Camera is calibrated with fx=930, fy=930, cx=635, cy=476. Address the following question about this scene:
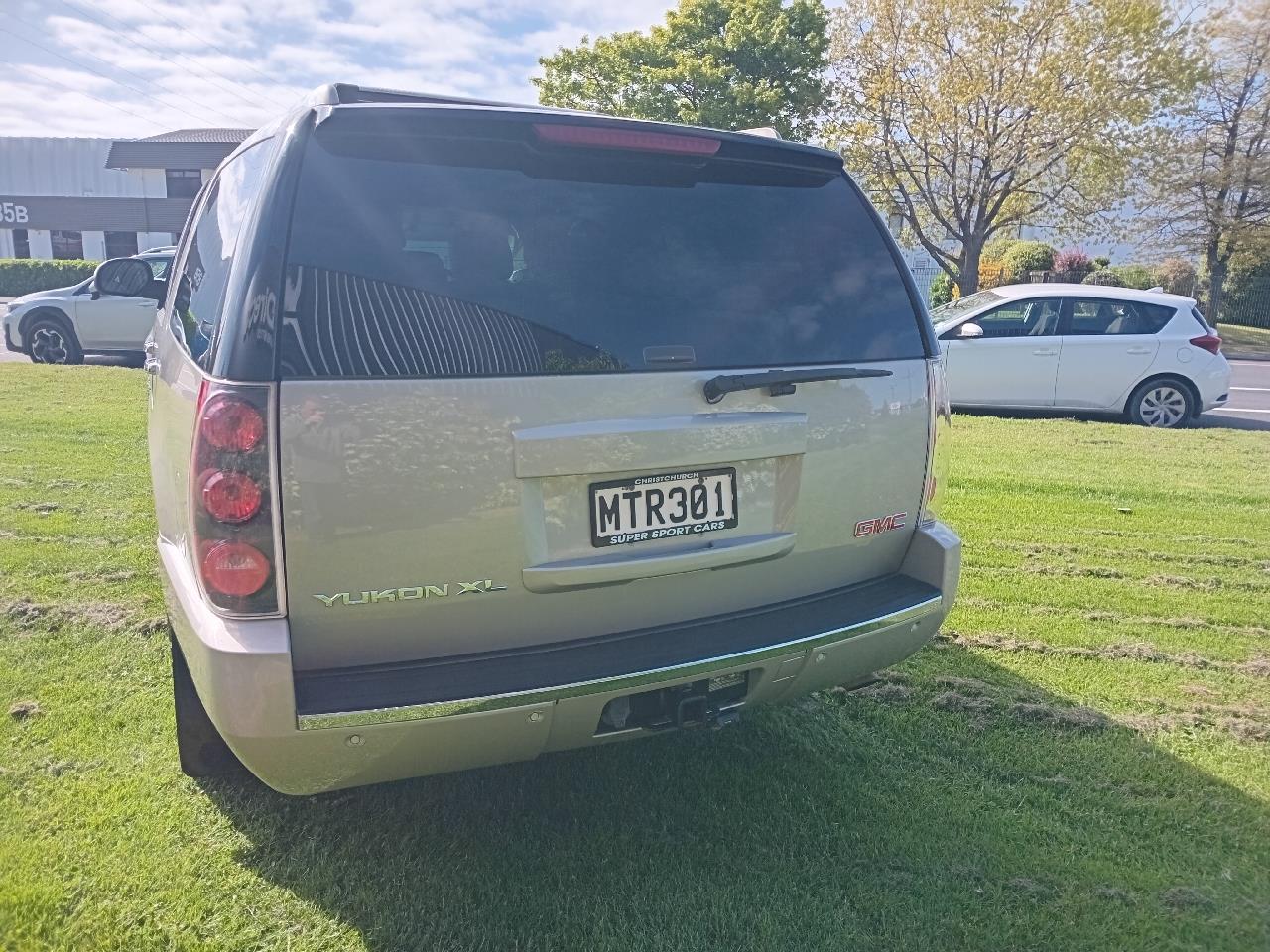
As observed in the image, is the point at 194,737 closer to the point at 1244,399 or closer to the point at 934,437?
the point at 934,437

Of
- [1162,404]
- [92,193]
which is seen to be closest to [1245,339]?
[1162,404]

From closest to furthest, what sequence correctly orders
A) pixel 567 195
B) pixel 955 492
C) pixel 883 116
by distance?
pixel 567 195, pixel 955 492, pixel 883 116

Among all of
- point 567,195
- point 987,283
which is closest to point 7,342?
point 567,195

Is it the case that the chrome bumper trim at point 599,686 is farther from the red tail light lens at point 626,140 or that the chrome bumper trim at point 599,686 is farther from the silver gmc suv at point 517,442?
the red tail light lens at point 626,140

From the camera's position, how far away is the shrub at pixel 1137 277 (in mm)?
30719

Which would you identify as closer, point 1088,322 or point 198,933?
point 198,933

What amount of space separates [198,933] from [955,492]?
561cm

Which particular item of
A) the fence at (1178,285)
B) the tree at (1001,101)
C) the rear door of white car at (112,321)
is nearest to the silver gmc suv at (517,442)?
the rear door of white car at (112,321)

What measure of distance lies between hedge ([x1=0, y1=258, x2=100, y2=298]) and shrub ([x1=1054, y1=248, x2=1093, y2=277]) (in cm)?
3545

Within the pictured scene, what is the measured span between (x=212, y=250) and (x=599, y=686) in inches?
69.0

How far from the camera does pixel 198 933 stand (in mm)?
2359

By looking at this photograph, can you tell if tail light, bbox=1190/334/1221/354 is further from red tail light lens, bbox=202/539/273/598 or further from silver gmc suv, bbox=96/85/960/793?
red tail light lens, bbox=202/539/273/598

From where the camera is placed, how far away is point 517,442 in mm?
2197

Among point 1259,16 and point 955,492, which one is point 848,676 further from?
point 1259,16
